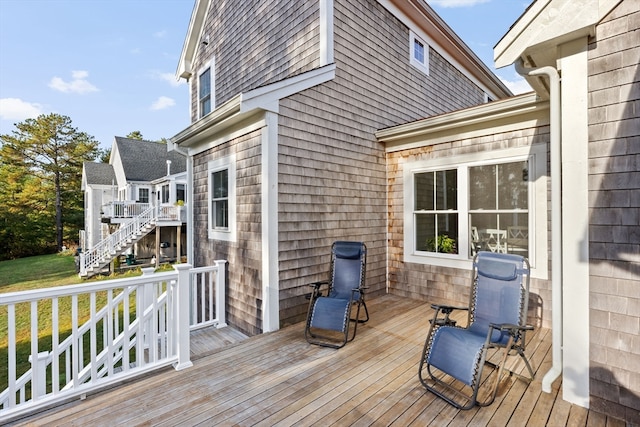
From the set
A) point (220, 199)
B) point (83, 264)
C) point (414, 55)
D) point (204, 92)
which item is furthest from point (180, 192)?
point (414, 55)

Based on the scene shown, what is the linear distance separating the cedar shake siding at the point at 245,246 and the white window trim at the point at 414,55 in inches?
175

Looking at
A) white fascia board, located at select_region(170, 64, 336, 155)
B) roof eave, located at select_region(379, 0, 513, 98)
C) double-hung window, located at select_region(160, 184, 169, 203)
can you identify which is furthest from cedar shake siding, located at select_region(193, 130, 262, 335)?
double-hung window, located at select_region(160, 184, 169, 203)

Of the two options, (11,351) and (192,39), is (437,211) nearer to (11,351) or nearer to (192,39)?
(11,351)

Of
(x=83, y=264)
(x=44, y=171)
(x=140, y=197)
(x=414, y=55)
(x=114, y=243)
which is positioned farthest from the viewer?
(x=44, y=171)

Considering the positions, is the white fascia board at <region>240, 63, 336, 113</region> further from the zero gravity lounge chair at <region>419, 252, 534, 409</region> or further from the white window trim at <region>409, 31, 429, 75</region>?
the zero gravity lounge chair at <region>419, 252, 534, 409</region>

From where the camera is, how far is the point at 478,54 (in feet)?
28.2

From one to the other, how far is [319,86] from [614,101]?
3.42 meters

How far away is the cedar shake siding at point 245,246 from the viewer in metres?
4.33

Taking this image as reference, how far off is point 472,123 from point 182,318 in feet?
14.8

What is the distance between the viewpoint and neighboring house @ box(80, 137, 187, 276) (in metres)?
14.2

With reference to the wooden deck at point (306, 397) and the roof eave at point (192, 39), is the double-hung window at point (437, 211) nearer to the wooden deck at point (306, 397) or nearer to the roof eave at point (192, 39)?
the wooden deck at point (306, 397)

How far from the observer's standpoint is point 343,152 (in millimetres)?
4988

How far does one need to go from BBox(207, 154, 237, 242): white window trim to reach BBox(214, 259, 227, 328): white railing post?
1.47 feet

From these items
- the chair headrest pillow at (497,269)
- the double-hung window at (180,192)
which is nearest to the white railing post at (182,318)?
the chair headrest pillow at (497,269)
